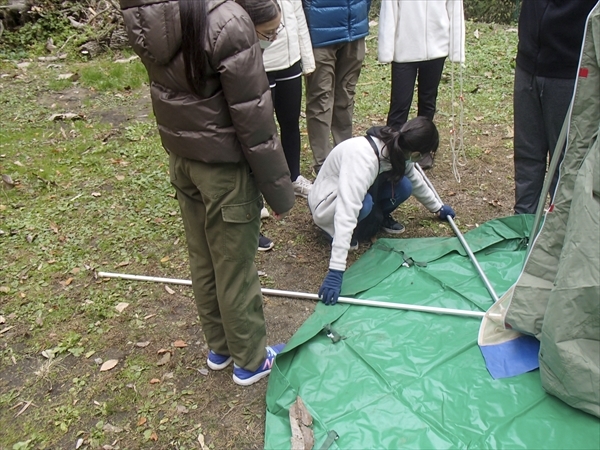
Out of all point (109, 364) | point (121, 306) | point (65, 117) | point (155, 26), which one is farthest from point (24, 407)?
point (65, 117)

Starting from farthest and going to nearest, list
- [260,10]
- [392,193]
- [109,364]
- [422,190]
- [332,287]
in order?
[422,190]
[392,193]
[332,287]
[109,364]
[260,10]

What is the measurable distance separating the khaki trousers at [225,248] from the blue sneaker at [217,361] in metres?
0.06

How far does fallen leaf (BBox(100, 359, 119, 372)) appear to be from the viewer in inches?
110

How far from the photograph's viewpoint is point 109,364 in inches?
111

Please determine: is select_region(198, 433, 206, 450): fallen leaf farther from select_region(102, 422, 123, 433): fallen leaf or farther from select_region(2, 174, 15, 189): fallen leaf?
select_region(2, 174, 15, 189): fallen leaf

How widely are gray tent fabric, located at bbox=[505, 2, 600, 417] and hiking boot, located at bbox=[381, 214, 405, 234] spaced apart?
148cm

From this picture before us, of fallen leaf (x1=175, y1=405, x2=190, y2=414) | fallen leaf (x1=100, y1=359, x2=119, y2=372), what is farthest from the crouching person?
fallen leaf (x1=100, y1=359, x2=119, y2=372)

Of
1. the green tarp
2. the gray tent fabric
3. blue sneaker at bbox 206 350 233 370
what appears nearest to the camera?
the gray tent fabric

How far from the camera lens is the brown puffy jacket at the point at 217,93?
1768mm

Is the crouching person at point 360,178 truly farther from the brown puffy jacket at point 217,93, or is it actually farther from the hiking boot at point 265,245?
the brown puffy jacket at point 217,93

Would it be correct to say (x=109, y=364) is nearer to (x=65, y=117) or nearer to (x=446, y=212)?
(x=446, y=212)

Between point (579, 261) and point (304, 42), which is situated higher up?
point (304, 42)

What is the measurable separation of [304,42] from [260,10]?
5.67 feet

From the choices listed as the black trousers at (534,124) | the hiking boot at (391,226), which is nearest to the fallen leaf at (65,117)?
the hiking boot at (391,226)
